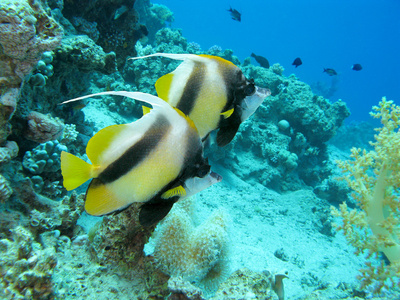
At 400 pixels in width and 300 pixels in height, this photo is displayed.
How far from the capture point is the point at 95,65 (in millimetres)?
4094

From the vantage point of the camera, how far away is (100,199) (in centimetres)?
96

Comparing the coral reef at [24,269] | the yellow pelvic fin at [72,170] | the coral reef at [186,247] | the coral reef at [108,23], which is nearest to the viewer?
the yellow pelvic fin at [72,170]

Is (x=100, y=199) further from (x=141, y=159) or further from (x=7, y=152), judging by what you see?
(x=7, y=152)

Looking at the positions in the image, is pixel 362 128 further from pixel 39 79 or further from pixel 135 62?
pixel 39 79

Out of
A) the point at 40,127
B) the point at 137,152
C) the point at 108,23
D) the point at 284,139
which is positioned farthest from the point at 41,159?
the point at 284,139

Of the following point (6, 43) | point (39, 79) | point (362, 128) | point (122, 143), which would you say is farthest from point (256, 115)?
point (362, 128)

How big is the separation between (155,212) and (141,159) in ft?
0.82

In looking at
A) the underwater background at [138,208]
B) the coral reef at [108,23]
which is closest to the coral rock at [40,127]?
the underwater background at [138,208]

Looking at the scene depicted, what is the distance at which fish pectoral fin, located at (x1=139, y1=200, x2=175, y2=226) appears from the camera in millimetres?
1034

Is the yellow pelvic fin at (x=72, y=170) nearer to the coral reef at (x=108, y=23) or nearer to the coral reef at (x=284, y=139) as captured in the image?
the coral reef at (x=108, y=23)

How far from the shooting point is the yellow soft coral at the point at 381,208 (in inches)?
147

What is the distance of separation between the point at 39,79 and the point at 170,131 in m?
3.12

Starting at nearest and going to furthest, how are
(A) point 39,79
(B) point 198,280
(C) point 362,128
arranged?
(B) point 198,280, (A) point 39,79, (C) point 362,128

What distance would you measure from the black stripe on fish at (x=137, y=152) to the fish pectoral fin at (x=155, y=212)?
0.20 metres
